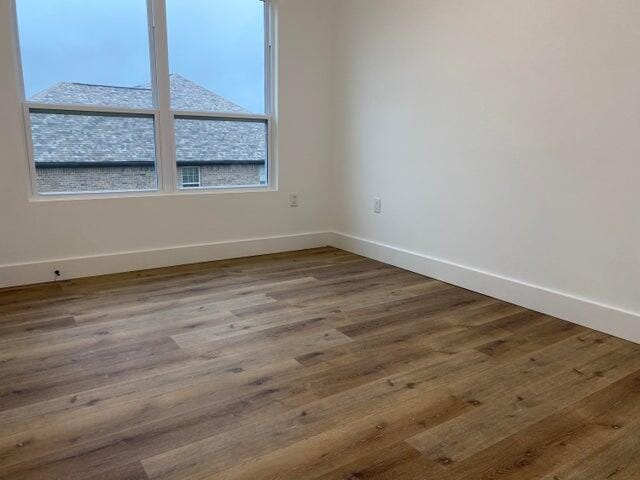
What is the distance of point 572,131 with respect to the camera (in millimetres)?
2496

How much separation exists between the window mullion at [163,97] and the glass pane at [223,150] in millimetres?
78

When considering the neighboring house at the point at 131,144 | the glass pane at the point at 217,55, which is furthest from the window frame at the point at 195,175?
the glass pane at the point at 217,55

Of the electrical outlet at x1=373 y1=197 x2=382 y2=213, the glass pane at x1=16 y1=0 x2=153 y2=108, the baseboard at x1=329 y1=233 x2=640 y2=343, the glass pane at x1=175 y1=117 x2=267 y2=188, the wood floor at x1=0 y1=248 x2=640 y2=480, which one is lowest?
the wood floor at x1=0 y1=248 x2=640 y2=480

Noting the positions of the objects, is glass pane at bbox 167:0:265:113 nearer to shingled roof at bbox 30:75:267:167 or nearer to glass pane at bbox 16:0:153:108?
shingled roof at bbox 30:75:267:167

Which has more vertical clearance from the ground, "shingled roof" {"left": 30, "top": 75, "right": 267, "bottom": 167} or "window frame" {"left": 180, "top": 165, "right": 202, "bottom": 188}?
"shingled roof" {"left": 30, "top": 75, "right": 267, "bottom": 167}

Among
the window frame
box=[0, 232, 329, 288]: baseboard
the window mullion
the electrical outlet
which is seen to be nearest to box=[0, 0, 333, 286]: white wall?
box=[0, 232, 329, 288]: baseboard

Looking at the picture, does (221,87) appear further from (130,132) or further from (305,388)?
(305,388)

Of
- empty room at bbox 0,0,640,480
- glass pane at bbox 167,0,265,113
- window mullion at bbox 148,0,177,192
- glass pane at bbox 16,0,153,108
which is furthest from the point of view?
glass pane at bbox 167,0,265,113

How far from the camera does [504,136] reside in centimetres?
285

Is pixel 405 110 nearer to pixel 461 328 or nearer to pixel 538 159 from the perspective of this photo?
pixel 538 159

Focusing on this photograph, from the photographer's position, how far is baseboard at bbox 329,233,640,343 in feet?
7.91

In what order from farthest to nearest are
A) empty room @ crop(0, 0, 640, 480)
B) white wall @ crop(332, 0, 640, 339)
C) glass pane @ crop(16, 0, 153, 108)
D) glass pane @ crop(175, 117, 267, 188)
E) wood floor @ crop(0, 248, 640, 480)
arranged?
glass pane @ crop(175, 117, 267, 188)
glass pane @ crop(16, 0, 153, 108)
white wall @ crop(332, 0, 640, 339)
empty room @ crop(0, 0, 640, 480)
wood floor @ crop(0, 248, 640, 480)

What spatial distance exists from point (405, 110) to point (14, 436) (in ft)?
10.2

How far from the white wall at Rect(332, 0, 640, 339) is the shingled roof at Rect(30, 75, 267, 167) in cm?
108
